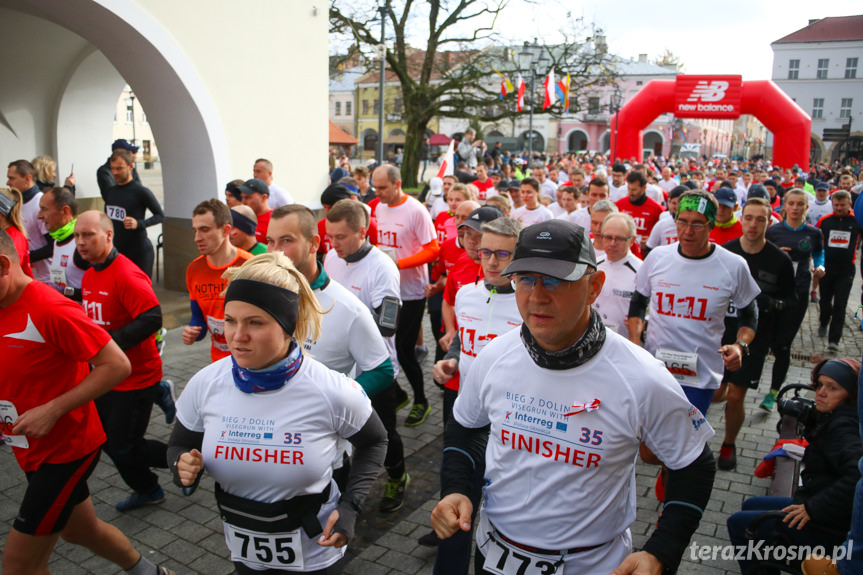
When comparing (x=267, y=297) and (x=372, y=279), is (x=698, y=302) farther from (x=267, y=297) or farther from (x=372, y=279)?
(x=267, y=297)

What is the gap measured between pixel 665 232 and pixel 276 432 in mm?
5926

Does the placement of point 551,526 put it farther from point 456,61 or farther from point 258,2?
point 456,61

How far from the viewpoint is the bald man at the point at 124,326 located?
404cm

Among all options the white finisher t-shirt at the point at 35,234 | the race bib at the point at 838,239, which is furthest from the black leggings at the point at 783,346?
the white finisher t-shirt at the point at 35,234

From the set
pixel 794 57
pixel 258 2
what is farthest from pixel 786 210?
pixel 794 57

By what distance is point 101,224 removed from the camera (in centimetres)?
410

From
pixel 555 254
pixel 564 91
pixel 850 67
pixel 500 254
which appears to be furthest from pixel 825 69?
pixel 555 254

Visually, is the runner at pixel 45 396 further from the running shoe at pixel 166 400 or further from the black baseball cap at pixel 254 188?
the black baseball cap at pixel 254 188

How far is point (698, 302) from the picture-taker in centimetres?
445

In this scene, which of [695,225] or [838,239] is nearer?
[695,225]

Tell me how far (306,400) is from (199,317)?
231 centimetres

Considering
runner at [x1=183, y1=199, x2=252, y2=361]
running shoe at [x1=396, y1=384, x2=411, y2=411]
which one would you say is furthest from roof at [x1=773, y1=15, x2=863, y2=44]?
runner at [x1=183, y1=199, x2=252, y2=361]

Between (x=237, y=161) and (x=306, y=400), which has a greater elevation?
(x=237, y=161)

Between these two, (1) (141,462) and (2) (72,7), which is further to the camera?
(2) (72,7)
